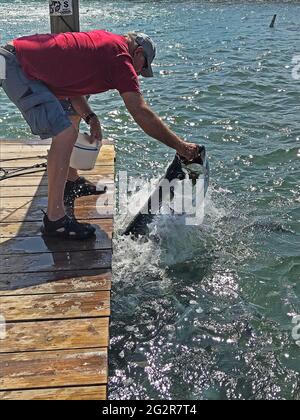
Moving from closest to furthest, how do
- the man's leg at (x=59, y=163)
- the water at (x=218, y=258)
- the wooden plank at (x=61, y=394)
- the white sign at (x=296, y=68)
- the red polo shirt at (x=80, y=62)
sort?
the wooden plank at (x=61, y=394) < the water at (x=218, y=258) < the red polo shirt at (x=80, y=62) < the man's leg at (x=59, y=163) < the white sign at (x=296, y=68)

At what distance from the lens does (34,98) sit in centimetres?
438

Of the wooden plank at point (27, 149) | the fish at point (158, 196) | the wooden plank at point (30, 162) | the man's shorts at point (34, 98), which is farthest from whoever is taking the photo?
the wooden plank at point (27, 149)

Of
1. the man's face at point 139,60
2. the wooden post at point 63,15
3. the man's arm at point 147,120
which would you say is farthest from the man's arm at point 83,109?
the wooden post at point 63,15

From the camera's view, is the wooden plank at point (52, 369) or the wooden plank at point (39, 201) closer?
the wooden plank at point (52, 369)

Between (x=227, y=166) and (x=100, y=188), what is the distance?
2.60 metres

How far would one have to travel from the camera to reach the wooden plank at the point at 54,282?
4.15 meters

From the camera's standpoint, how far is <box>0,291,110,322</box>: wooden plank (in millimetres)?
3852

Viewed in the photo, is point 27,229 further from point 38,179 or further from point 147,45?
point 147,45

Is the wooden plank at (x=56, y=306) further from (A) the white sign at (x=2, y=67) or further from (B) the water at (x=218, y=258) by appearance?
(A) the white sign at (x=2, y=67)

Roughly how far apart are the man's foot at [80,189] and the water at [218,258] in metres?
0.67

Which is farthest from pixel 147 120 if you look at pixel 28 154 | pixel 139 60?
pixel 28 154

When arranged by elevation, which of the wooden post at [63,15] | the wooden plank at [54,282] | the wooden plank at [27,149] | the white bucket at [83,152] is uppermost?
the wooden post at [63,15]

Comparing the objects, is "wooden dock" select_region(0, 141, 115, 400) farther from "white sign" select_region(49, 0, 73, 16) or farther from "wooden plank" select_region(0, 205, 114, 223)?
"white sign" select_region(49, 0, 73, 16)
